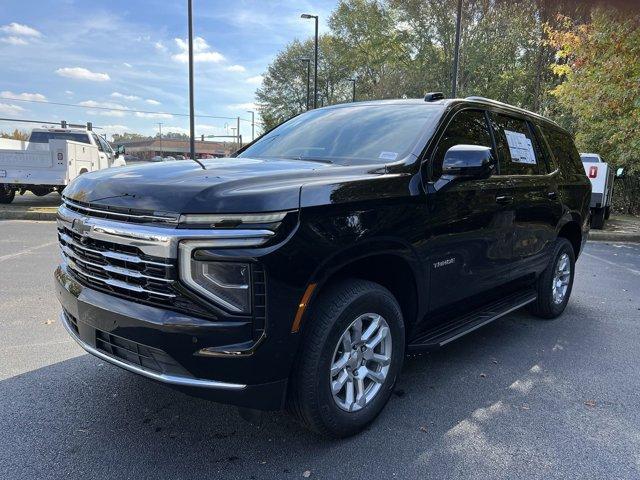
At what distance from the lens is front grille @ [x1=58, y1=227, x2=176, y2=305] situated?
2.29 meters

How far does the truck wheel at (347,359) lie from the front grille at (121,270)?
28.5 inches

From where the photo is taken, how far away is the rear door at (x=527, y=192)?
4.07m

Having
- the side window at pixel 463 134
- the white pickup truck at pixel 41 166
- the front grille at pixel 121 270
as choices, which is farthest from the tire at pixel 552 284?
the white pickup truck at pixel 41 166

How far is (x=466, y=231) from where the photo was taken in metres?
3.44

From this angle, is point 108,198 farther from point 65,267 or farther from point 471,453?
point 471,453

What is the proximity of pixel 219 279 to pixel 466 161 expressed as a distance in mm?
1770

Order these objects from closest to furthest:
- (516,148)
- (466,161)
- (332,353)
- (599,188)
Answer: (332,353) < (466,161) < (516,148) < (599,188)

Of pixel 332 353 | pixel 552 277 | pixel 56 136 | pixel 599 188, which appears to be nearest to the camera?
pixel 332 353

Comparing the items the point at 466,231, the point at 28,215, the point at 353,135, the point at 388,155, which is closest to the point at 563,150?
the point at 466,231

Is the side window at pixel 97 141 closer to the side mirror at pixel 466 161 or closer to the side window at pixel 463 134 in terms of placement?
the side window at pixel 463 134

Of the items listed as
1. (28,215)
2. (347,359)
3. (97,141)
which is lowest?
(28,215)

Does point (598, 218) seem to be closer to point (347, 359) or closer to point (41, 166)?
point (347, 359)

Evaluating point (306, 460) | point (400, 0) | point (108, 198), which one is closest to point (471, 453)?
point (306, 460)

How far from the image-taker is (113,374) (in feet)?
11.7
